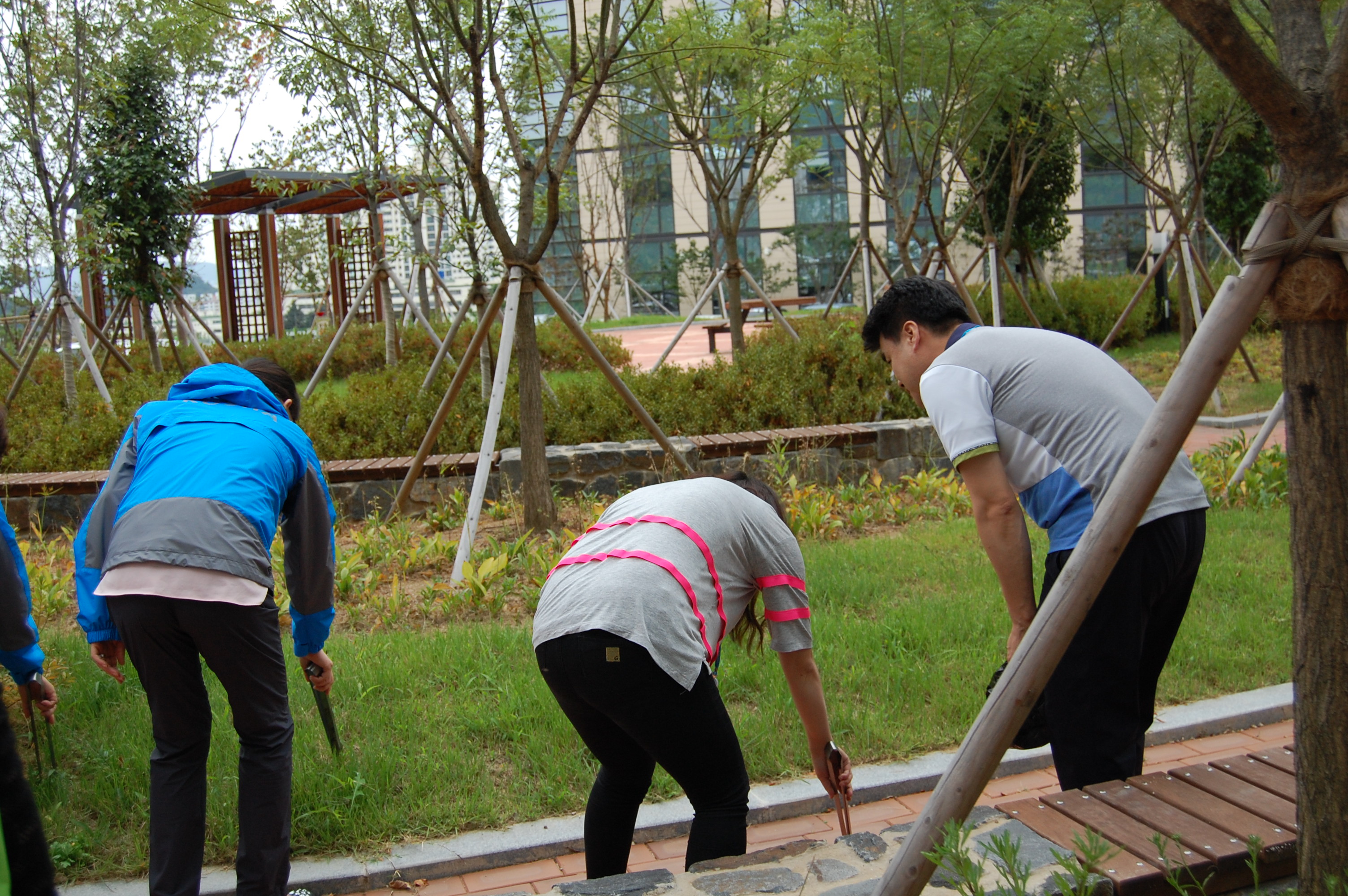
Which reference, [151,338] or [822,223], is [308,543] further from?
[822,223]

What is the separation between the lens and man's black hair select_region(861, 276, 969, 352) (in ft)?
9.22

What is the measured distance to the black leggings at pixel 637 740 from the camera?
2354 mm

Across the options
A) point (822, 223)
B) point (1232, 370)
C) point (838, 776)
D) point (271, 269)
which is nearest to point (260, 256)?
point (271, 269)

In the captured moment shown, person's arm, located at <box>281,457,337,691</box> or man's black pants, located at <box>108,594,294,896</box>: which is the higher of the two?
person's arm, located at <box>281,457,337,691</box>

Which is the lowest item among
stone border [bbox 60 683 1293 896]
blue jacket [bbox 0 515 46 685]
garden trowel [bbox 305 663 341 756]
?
stone border [bbox 60 683 1293 896]

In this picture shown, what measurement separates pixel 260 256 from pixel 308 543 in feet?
64.8

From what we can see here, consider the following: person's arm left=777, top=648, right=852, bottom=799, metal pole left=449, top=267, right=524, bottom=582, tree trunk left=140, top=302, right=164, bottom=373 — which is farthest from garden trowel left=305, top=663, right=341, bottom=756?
tree trunk left=140, top=302, right=164, bottom=373

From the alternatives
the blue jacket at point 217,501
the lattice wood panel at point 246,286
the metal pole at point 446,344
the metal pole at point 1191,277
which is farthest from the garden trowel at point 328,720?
the lattice wood panel at point 246,286

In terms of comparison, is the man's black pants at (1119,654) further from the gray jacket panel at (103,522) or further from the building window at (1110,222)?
the building window at (1110,222)

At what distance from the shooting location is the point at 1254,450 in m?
6.71

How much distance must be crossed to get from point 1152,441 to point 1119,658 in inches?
33.7

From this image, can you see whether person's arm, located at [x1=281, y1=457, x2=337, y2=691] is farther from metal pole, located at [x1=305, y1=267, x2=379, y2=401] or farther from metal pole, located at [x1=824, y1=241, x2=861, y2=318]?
metal pole, located at [x1=824, y1=241, x2=861, y2=318]

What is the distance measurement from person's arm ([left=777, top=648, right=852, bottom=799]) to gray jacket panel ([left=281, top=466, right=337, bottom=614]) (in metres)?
1.40

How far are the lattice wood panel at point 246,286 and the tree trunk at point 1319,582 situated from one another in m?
20.8
